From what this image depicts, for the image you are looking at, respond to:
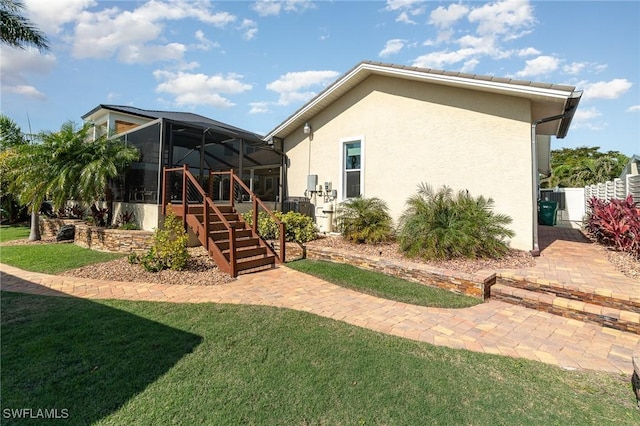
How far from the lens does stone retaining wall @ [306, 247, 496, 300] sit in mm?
5281

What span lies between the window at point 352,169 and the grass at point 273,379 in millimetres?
6751

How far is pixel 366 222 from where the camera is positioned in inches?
335

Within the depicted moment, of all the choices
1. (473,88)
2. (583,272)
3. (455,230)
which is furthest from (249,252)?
(473,88)

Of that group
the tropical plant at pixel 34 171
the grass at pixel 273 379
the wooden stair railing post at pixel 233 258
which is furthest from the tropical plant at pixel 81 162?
the grass at pixel 273 379

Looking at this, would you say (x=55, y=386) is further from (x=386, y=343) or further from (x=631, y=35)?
(x=631, y=35)

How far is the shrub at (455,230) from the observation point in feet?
21.3

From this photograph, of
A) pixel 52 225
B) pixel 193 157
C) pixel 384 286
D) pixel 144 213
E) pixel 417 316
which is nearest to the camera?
pixel 417 316

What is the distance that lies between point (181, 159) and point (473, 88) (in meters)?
9.63

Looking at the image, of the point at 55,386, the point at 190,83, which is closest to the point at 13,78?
the point at 190,83

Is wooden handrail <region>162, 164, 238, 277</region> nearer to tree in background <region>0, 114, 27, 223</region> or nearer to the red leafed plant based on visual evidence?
the red leafed plant

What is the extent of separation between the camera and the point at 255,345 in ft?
11.0

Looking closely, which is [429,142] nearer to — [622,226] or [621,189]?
[622,226]

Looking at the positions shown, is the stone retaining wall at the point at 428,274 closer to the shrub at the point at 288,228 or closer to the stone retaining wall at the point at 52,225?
the shrub at the point at 288,228

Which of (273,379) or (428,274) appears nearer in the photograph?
Answer: (273,379)
